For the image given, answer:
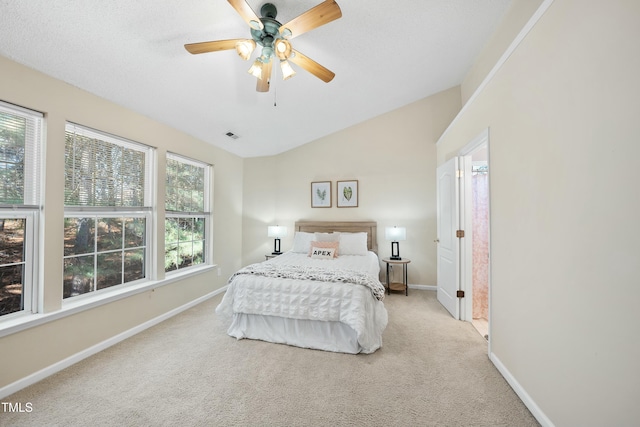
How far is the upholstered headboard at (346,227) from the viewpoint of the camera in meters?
4.50

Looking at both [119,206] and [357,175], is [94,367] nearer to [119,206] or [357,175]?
[119,206]

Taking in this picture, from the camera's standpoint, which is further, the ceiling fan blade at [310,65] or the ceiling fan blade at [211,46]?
the ceiling fan blade at [310,65]

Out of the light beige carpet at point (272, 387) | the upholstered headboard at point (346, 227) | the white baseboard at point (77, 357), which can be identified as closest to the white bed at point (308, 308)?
the light beige carpet at point (272, 387)

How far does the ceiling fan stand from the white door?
7.00 feet

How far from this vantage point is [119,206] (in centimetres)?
269

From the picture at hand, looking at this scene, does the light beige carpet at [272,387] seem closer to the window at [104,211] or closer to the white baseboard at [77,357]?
the white baseboard at [77,357]

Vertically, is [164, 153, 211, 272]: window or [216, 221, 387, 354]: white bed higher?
[164, 153, 211, 272]: window

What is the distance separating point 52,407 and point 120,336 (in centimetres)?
90

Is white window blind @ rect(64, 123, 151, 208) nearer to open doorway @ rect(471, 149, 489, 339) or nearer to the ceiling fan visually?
the ceiling fan

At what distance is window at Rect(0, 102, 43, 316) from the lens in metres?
1.90

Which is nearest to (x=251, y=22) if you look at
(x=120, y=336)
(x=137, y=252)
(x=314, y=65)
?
(x=314, y=65)

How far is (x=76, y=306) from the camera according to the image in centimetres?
222

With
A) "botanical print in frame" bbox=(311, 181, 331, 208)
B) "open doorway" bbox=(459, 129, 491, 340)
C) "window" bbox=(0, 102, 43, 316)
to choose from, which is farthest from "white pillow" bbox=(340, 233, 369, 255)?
"window" bbox=(0, 102, 43, 316)

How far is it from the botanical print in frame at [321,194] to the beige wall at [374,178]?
8 centimetres
